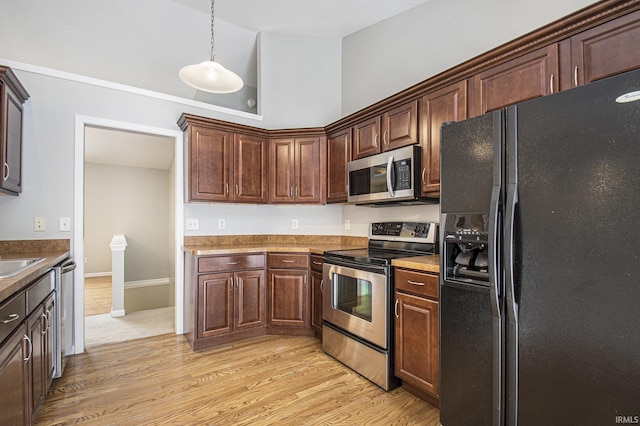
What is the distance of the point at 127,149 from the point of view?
6219mm

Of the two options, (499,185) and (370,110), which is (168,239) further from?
(499,185)

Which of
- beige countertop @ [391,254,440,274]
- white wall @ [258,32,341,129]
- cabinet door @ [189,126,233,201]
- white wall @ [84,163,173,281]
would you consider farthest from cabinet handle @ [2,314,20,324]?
white wall @ [84,163,173,281]

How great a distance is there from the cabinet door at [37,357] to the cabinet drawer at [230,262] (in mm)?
1192

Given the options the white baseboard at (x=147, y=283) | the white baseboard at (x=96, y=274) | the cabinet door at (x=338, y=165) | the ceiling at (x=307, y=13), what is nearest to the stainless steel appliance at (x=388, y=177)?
the cabinet door at (x=338, y=165)

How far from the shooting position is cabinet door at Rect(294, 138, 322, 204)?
358 centimetres

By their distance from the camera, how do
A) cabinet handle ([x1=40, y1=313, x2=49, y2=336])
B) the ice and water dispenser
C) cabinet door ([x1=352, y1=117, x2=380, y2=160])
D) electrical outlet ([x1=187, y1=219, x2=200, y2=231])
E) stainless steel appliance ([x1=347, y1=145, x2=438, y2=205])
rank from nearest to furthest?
the ice and water dispenser, cabinet handle ([x1=40, y1=313, x2=49, y2=336]), stainless steel appliance ([x1=347, y1=145, x2=438, y2=205]), cabinet door ([x1=352, y1=117, x2=380, y2=160]), electrical outlet ([x1=187, y1=219, x2=200, y2=231])

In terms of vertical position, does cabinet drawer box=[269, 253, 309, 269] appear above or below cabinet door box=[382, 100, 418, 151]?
below

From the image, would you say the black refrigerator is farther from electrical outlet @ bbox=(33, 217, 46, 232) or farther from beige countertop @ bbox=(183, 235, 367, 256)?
electrical outlet @ bbox=(33, 217, 46, 232)

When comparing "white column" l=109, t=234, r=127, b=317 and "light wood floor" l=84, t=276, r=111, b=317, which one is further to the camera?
"light wood floor" l=84, t=276, r=111, b=317

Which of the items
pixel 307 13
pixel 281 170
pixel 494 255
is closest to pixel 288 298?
pixel 281 170

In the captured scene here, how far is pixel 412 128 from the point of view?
8.39ft

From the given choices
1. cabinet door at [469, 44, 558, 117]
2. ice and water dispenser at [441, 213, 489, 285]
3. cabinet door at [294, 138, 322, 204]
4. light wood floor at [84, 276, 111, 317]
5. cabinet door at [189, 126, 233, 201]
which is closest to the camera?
ice and water dispenser at [441, 213, 489, 285]

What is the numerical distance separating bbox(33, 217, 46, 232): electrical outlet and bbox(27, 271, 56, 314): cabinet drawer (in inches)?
32.9

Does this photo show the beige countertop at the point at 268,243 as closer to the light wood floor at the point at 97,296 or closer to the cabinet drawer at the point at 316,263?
the cabinet drawer at the point at 316,263
